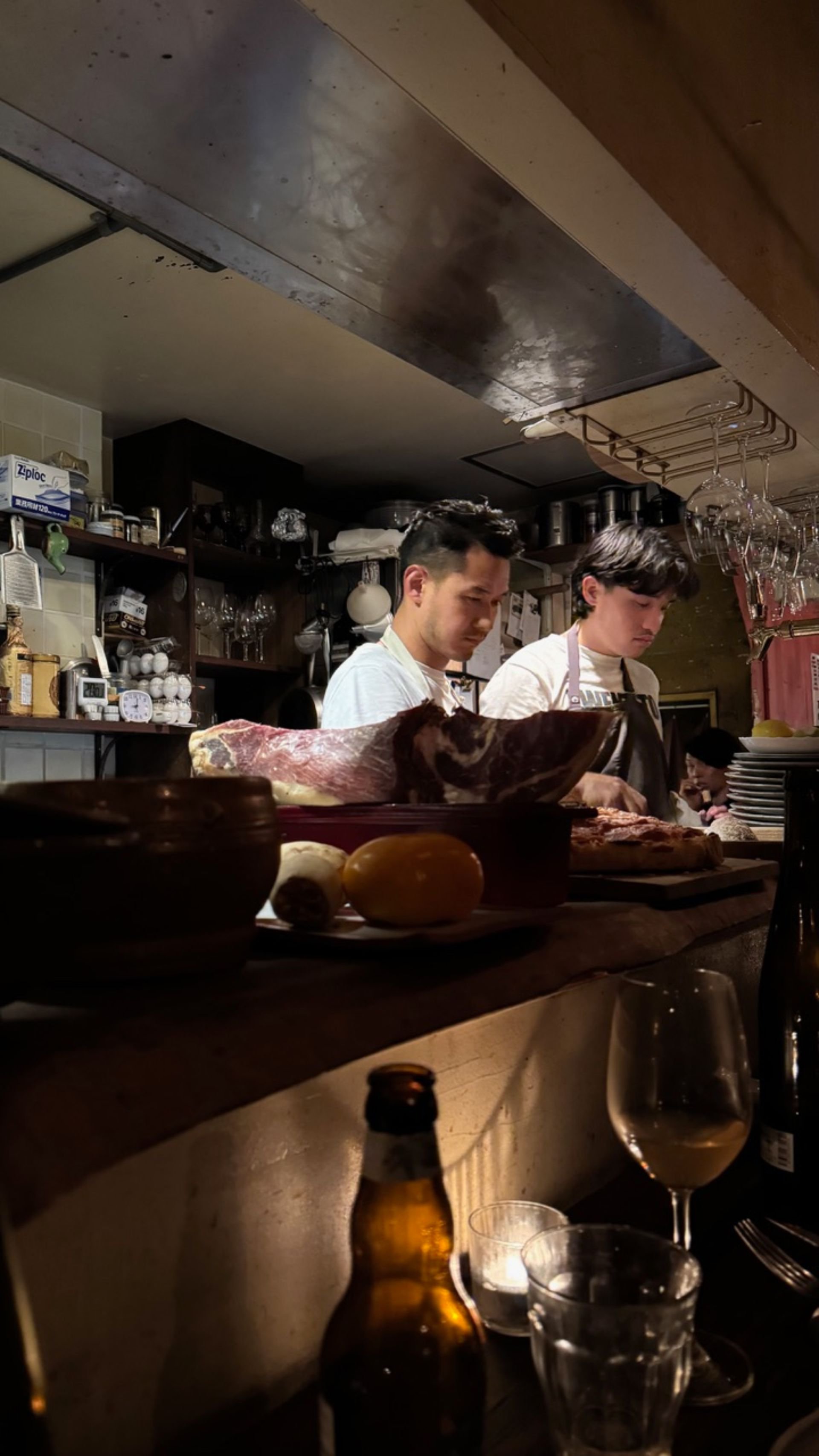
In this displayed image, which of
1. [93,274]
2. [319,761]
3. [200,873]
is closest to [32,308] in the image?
[93,274]

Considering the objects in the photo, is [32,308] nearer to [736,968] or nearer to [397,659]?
[397,659]

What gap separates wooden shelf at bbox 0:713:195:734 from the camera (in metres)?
3.02

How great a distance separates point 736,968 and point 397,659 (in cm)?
108

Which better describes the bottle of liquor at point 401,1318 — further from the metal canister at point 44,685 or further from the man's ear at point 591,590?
the metal canister at point 44,685

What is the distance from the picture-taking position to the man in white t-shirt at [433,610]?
2.07 meters

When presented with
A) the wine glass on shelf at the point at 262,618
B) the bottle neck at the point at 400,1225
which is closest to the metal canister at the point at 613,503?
the wine glass on shelf at the point at 262,618

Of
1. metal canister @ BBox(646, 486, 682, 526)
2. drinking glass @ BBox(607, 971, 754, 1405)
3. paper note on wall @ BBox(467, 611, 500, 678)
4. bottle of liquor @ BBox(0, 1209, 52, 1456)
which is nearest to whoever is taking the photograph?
bottle of liquor @ BBox(0, 1209, 52, 1456)

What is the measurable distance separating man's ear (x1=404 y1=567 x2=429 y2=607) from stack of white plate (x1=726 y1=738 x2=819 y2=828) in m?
0.76

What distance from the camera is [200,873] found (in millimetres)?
520

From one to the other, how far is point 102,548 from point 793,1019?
286 centimetres

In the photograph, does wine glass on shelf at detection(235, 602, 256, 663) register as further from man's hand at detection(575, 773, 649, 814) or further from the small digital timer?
man's hand at detection(575, 773, 649, 814)

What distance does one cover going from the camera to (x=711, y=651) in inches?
178

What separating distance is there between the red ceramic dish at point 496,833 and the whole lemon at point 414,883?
129mm

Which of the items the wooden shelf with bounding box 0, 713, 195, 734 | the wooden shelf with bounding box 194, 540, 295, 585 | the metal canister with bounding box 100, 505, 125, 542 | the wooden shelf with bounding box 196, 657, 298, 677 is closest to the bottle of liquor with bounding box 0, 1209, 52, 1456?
the wooden shelf with bounding box 0, 713, 195, 734
